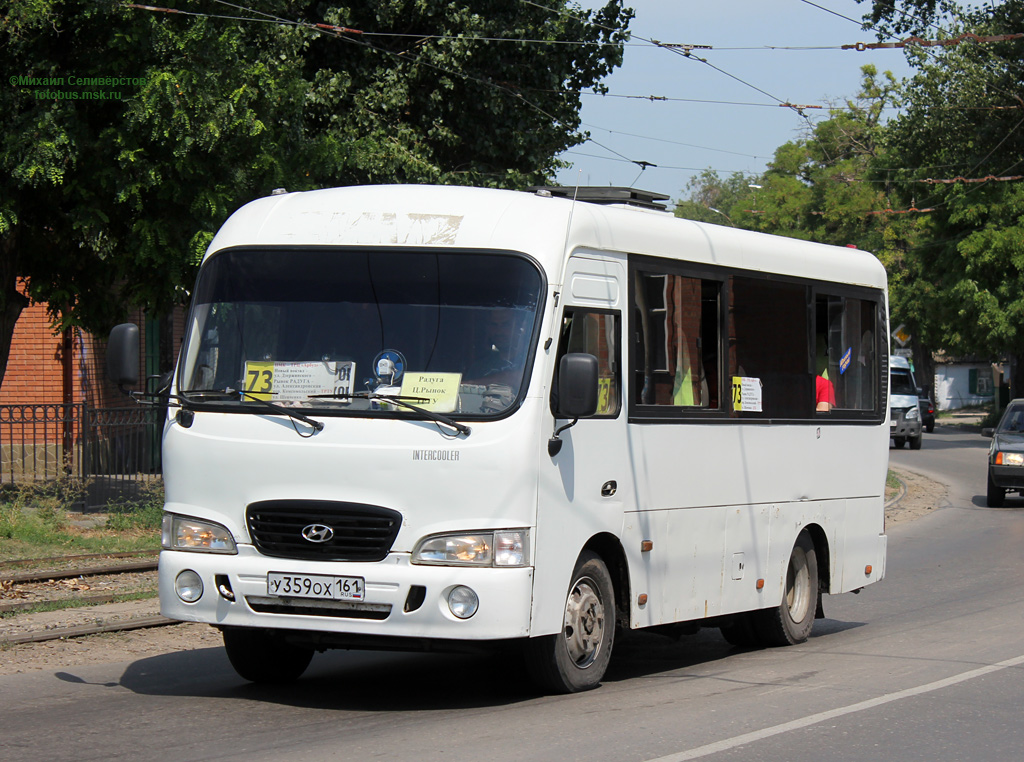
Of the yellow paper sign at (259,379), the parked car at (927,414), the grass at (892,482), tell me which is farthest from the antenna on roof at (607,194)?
the parked car at (927,414)

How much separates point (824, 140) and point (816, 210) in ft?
12.2

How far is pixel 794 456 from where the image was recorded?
10.6m

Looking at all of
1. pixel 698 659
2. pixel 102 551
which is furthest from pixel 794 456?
pixel 102 551

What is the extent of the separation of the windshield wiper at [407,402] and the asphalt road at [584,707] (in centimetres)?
151

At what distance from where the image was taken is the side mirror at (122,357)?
25.6ft

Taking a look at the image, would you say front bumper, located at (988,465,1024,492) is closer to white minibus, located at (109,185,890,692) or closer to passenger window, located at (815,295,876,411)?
passenger window, located at (815,295,876,411)

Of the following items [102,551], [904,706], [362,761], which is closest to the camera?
[362,761]

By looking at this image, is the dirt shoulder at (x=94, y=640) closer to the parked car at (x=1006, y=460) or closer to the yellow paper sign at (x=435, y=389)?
the yellow paper sign at (x=435, y=389)

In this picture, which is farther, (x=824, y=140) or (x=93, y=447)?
(x=824, y=140)

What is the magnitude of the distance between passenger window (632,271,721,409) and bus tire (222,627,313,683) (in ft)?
8.50

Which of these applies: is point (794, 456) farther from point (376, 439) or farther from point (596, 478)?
point (376, 439)

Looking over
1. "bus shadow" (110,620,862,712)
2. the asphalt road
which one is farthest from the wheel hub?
"bus shadow" (110,620,862,712)

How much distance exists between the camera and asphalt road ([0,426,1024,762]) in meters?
6.66

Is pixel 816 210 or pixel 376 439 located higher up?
pixel 816 210
